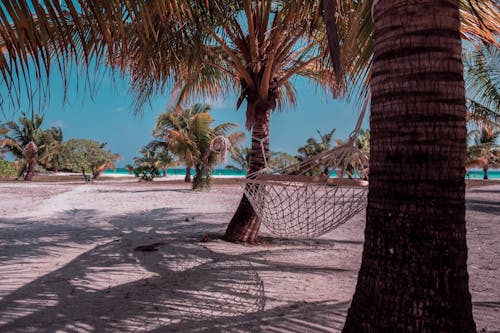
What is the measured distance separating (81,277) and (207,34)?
8.74 ft

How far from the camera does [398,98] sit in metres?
1.15

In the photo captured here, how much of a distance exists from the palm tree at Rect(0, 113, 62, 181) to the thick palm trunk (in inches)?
886

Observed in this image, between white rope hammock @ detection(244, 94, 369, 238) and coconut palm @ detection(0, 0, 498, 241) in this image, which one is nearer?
white rope hammock @ detection(244, 94, 369, 238)

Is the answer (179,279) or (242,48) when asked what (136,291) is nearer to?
(179,279)

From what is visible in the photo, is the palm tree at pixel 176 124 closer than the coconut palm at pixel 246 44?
No

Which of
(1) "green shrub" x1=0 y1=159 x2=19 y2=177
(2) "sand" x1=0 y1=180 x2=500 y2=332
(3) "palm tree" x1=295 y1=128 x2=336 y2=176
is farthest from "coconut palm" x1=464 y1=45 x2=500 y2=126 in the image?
(1) "green shrub" x1=0 y1=159 x2=19 y2=177

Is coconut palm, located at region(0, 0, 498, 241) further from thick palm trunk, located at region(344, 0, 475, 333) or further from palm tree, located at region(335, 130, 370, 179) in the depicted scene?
thick palm trunk, located at region(344, 0, 475, 333)

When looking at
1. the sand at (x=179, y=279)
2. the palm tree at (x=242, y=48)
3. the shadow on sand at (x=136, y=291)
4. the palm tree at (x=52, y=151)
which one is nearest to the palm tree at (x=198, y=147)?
the sand at (x=179, y=279)

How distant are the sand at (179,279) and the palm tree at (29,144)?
704 inches

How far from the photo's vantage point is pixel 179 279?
294 centimetres

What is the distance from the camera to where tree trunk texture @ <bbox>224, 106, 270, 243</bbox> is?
14.4 feet

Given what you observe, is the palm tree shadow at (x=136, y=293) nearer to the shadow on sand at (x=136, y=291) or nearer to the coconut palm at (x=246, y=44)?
the shadow on sand at (x=136, y=291)

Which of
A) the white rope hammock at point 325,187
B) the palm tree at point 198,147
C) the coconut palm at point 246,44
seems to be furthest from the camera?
the palm tree at point 198,147

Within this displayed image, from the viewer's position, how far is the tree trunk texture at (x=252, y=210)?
4379 mm
